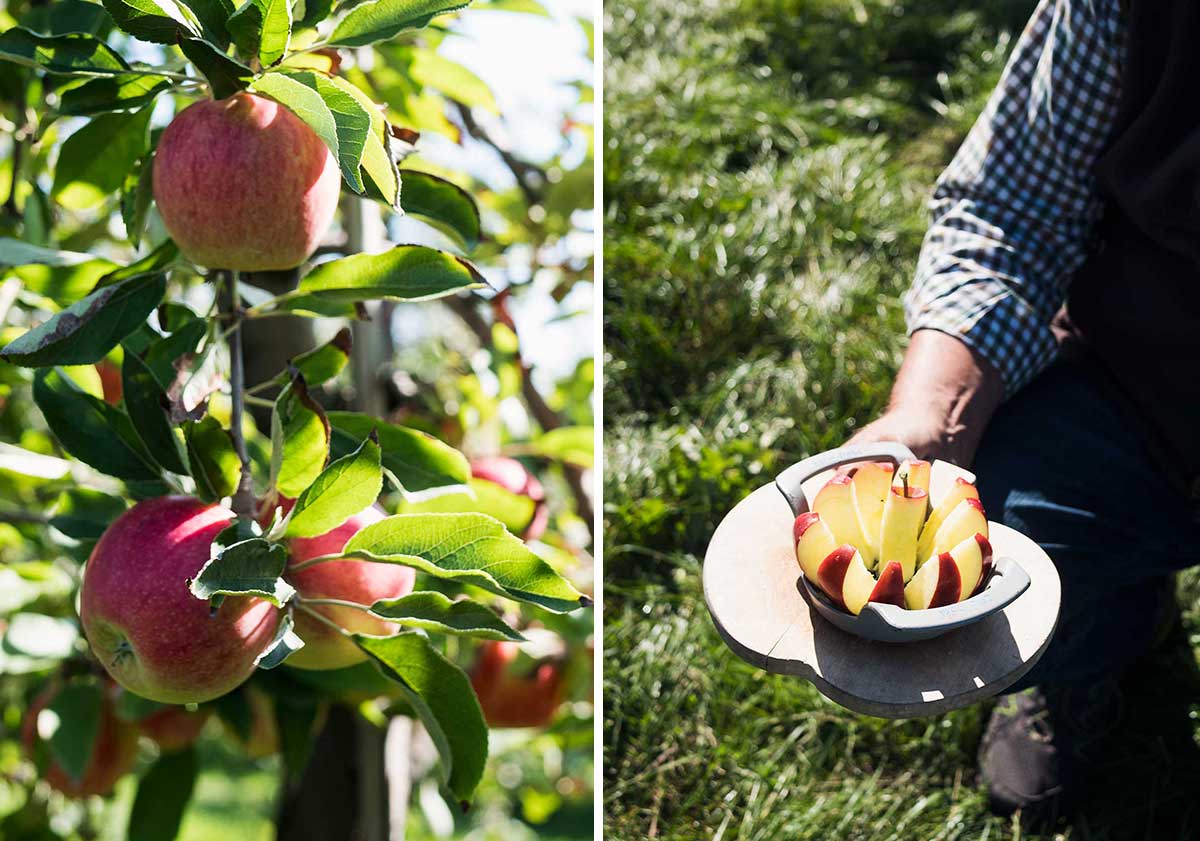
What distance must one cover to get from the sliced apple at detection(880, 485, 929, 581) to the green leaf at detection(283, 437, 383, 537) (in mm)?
432

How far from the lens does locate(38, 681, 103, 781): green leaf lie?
1.12 meters

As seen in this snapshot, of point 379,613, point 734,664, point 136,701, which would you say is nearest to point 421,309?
point 734,664

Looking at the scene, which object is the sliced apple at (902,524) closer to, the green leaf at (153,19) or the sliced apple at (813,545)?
the sliced apple at (813,545)

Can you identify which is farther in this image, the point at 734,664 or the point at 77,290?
the point at 734,664

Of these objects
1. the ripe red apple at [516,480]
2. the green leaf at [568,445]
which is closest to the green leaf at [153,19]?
the ripe red apple at [516,480]

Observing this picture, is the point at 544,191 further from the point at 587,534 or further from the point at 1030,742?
the point at 1030,742

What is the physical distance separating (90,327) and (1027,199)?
3.27 ft

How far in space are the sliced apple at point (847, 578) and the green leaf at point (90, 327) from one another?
1.62ft

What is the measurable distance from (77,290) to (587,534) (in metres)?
0.75

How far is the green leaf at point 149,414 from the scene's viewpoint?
2.59 ft

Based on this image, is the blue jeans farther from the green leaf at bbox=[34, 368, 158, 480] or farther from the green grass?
the green leaf at bbox=[34, 368, 158, 480]

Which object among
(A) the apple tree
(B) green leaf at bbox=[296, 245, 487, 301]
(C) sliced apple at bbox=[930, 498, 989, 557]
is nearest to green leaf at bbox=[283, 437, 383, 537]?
(A) the apple tree

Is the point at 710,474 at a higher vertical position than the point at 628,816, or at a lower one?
higher

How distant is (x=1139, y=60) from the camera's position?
1.25 meters
